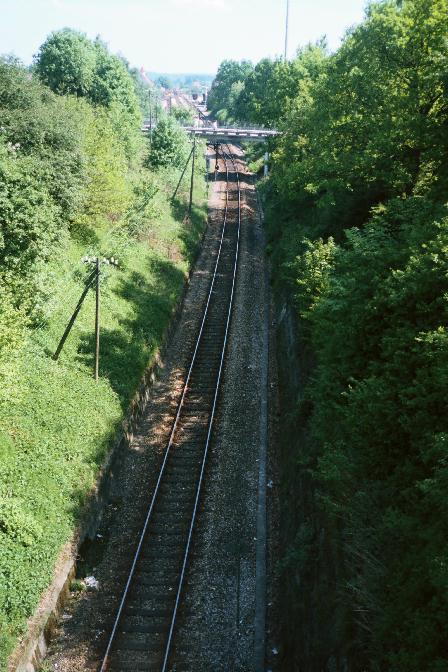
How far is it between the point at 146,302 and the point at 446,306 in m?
20.6

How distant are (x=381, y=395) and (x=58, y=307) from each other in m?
16.5

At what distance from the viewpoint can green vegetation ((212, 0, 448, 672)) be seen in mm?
8195

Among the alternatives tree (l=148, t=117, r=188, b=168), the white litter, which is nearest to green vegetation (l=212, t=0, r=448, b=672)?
the white litter

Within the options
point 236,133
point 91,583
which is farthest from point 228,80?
point 91,583

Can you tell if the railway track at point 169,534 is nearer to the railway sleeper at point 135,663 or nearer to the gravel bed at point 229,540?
the railway sleeper at point 135,663

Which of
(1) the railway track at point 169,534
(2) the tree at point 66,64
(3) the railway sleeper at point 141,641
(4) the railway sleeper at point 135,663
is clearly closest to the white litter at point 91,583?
(1) the railway track at point 169,534

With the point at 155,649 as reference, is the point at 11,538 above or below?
above

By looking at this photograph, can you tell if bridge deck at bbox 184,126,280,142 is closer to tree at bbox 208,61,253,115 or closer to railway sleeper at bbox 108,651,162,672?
railway sleeper at bbox 108,651,162,672

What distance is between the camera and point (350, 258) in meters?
13.8

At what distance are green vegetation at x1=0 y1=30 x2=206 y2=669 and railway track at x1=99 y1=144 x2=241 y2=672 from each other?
2319 mm

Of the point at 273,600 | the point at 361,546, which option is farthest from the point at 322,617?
the point at 273,600

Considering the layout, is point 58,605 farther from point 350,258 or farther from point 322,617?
point 350,258

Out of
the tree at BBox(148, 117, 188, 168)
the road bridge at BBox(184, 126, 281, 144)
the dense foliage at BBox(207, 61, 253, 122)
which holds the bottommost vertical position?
the tree at BBox(148, 117, 188, 168)

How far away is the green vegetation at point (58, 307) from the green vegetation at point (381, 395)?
7.12 metres
